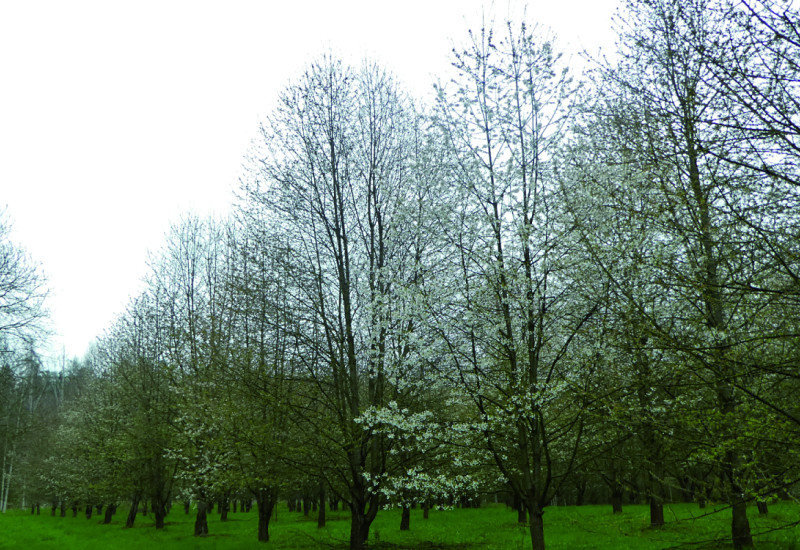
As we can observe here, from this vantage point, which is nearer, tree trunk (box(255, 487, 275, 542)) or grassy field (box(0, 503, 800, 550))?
grassy field (box(0, 503, 800, 550))

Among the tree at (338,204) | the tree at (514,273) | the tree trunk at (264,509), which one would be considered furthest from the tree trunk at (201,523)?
the tree at (514,273)

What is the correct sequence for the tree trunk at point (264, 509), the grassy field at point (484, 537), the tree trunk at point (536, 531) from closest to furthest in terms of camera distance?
the tree trunk at point (536, 531) < the grassy field at point (484, 537) < the tree trunk at point (264, 509)

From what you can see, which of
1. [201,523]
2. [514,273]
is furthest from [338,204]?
[201,523]

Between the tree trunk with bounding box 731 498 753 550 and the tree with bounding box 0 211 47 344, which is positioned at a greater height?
the tree with bounding box 0 211 47 344

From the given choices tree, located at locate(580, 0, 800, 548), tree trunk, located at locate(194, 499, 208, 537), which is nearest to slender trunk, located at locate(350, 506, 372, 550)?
tree, located at locate(580, 0, 800, 548)

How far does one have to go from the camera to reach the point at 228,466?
57.1ft

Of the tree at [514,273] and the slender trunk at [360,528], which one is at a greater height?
the tree at [514,273]

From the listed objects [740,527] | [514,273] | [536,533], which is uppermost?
[514,273]

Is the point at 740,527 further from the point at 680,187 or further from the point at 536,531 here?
the point at 680,187

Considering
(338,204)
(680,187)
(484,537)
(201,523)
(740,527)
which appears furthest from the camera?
(201,523)

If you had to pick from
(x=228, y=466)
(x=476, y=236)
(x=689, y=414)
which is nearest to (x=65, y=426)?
(x=228, y=466)

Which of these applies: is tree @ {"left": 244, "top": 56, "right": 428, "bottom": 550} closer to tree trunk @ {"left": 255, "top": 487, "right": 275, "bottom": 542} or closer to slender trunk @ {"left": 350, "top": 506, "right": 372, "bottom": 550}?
slender trunk @ {"left": 350, "top": 506, "right": 372, "bottom": 550}

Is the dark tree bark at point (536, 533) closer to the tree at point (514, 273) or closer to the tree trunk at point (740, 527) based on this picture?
the tree at point (514, 273)

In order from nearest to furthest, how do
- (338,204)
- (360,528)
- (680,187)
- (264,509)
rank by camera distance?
1. (680,187)
2. (360,528)
3. (338,204)
4. (264,509)
